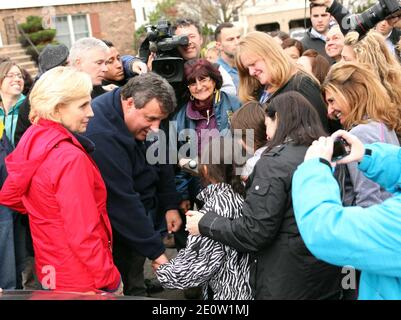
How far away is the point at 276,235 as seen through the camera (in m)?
2.26

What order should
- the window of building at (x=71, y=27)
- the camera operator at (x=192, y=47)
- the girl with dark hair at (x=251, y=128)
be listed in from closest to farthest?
the girl with dark hair at (x=251, y=128) < the camera operator at (x=192, y=47) < the window of building at (x=71, y=27)

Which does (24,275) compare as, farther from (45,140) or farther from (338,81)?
(338,81)

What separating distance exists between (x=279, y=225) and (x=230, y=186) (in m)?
0.43

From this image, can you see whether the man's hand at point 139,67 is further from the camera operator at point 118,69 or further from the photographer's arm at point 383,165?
the photographer's arm at point 383,165

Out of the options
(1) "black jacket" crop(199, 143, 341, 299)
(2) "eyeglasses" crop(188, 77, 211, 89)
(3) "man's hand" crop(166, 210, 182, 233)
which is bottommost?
(3) "man's hand" crop(166, 210, 182, 233)

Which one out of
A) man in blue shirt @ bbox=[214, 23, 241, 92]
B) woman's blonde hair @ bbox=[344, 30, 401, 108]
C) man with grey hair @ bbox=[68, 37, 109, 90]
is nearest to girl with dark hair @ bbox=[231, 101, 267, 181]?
woman's blonde hair @ bbox=[344, 30, 401, 108]

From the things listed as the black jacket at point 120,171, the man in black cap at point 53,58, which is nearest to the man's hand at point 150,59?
the man in black cap at point 53,58

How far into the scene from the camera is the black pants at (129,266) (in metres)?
A: 3.21

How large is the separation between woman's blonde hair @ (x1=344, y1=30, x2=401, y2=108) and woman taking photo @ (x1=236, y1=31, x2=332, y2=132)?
380 millimetres

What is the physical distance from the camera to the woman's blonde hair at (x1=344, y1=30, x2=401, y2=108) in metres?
2.85

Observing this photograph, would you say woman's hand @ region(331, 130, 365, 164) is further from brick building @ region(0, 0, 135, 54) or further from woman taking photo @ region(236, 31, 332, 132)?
brick building @ region(0, 0, 135, 54)

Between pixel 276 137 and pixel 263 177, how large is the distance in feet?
0.82

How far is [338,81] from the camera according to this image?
8.80ft
